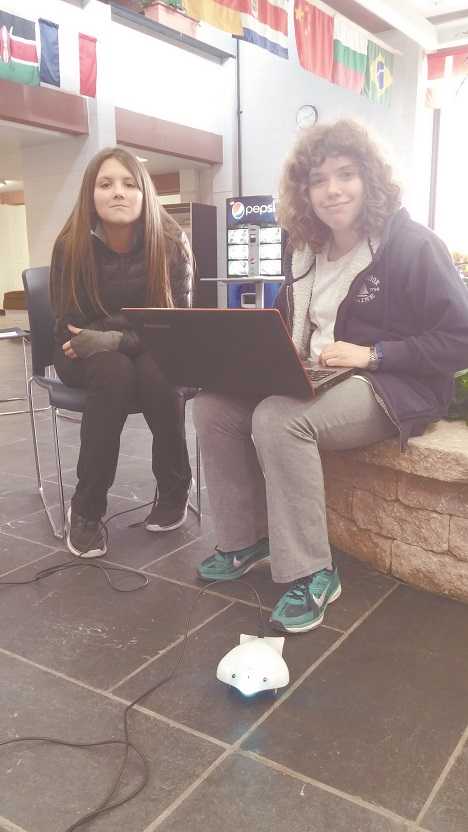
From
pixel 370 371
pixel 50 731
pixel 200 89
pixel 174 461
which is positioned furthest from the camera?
pixel 200 89

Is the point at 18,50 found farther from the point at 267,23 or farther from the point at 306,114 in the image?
the point at 306,114

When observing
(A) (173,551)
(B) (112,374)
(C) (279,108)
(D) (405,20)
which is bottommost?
(A) (173,551)

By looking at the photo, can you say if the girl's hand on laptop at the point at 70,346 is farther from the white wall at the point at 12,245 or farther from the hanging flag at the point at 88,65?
the white wall at the point at 12,245

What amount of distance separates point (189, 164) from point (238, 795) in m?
8.19

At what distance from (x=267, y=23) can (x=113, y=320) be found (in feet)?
13.2

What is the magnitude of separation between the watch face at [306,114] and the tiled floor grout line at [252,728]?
7.35m

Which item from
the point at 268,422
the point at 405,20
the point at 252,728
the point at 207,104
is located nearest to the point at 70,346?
the point at 268,422

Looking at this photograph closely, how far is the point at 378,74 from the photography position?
6395 mm

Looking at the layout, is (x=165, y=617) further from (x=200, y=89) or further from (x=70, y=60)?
(x=200, y=89)

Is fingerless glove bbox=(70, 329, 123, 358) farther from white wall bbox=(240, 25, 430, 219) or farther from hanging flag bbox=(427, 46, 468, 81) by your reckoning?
hanging flag bbox=(427, 46, 468, 81)

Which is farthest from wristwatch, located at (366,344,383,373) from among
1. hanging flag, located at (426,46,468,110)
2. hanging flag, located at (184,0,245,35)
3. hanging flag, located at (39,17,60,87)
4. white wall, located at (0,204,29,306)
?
white wall, located at (0,204,29,306)

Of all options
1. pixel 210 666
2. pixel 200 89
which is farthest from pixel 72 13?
pixel 210 666

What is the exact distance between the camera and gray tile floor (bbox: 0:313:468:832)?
93 cm

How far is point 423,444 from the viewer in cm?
146
